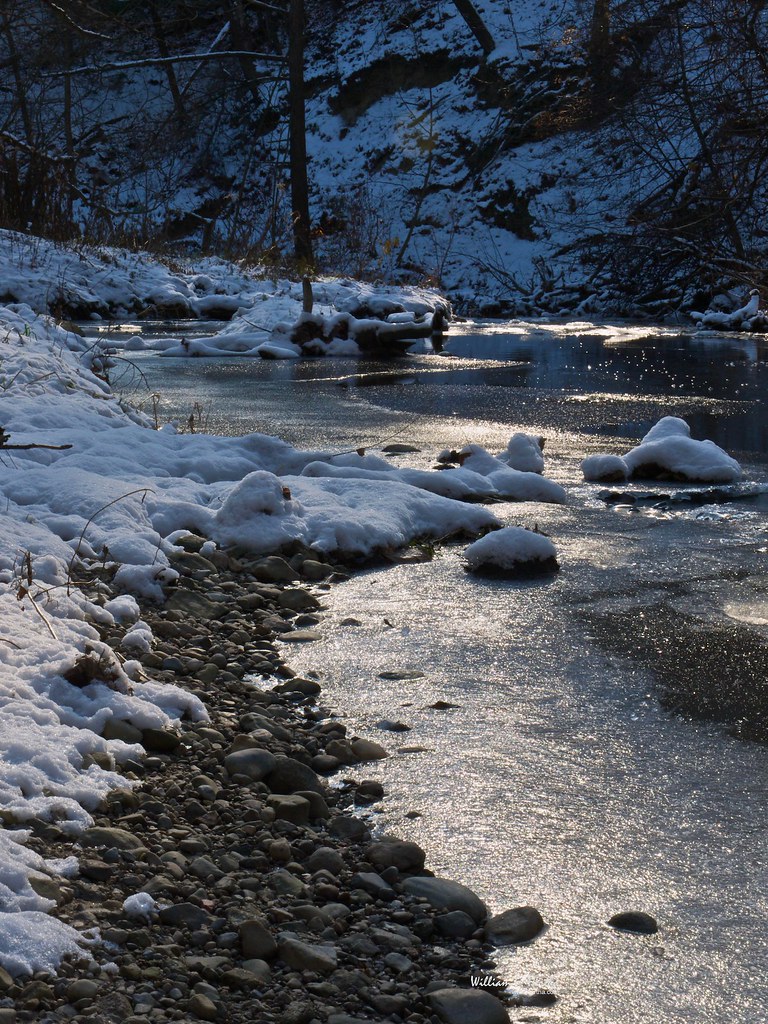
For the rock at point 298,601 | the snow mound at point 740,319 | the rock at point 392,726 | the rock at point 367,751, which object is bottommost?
the rock at point 367,751

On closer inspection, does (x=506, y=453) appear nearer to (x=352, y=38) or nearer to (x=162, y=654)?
(x=162, y=654)

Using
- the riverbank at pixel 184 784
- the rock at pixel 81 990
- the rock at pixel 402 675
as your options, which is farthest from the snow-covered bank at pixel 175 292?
the rock at pixel 81 990

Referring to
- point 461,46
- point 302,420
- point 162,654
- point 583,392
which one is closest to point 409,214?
point 461,46

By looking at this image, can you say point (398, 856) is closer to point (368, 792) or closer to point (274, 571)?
point (368, 792)

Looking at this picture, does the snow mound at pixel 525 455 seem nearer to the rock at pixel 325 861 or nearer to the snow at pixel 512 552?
the snow at pixel 512 552

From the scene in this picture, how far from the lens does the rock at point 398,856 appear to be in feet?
5.78

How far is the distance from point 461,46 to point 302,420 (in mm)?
19430

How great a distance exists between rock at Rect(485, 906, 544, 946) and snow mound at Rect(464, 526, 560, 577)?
5.87 feet

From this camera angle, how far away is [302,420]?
20.1 feet

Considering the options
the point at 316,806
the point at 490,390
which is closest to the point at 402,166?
the point at 490,390

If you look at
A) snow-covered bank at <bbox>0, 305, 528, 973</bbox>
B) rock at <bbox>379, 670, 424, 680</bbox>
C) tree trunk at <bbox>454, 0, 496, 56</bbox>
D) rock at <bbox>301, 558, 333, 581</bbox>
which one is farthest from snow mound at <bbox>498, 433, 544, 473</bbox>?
tree trunk at <bbox>454, 0, 496, 56</bbox>

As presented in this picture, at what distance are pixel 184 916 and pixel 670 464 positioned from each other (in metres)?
3.67

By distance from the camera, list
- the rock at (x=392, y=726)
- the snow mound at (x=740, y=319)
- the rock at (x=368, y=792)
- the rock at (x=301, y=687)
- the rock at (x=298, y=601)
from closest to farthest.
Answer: the rock at (x=368, y=792)
the rock at (x=392, y=726)
the rock at (x=301, y=687)
the rock at (x=298, y=601)
the snow mound at (x=740, y=319)

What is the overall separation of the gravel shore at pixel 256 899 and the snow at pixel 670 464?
275 centimetres
